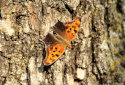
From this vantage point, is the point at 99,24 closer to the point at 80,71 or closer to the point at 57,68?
the point at 80,71

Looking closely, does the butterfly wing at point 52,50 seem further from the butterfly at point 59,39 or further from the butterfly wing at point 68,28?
the butterfly wing at point 68,28

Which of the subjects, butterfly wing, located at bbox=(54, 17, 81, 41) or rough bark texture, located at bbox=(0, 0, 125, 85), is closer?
rough bark texture, located at bbox=(0, 0, 125, 85)

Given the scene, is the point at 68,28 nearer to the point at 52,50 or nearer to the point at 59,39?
the point at 59,39

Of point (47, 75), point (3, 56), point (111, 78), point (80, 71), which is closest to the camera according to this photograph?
point (3, 56)

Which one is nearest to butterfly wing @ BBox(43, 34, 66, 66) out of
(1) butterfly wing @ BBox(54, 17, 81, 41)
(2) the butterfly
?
(2) the butterfly

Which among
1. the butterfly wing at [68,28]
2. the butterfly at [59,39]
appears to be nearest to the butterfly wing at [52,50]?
the butterfly at [59,39]

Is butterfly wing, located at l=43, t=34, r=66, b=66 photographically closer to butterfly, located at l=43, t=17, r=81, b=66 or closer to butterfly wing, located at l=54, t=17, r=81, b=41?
butterfly, located at l=43, t=17, r=81, b=66

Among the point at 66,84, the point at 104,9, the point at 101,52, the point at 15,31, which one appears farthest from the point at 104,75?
the point at 15,31
